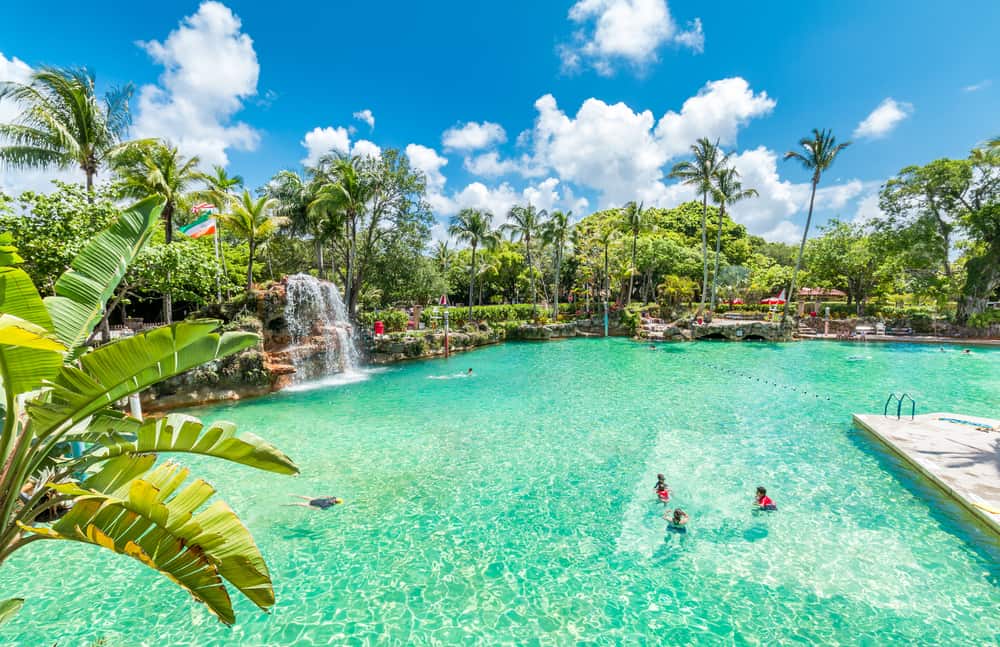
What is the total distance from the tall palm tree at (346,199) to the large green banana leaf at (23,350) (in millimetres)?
24077

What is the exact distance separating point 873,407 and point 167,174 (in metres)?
30.6

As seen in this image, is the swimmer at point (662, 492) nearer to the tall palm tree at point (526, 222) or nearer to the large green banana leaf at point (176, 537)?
the large green banana leaf at point (176, 537)

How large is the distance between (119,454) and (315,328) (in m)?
20.3

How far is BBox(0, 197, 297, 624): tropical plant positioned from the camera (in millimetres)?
2682

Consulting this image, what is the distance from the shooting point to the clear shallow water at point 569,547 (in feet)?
19.3

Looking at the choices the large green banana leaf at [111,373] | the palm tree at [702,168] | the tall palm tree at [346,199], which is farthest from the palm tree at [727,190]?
the large green banana leaf at [111,373]

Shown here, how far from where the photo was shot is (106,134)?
55.9 ft

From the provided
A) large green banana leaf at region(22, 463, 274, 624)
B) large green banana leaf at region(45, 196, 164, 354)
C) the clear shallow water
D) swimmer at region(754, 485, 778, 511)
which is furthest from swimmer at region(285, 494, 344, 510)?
swimmer at region(754, 485, 778, 511)

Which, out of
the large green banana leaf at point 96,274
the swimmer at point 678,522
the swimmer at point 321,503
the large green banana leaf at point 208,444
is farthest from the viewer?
the swimmer at point 321,503

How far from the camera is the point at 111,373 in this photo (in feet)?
9.61

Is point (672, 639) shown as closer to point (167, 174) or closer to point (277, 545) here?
point (277, 545)

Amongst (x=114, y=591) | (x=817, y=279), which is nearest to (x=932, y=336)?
(x=817, y=279)

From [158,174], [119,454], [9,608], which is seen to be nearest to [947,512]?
[119,454]

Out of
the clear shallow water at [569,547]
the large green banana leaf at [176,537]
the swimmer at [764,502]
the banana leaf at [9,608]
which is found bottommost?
the clear shallow water at [569,547]
